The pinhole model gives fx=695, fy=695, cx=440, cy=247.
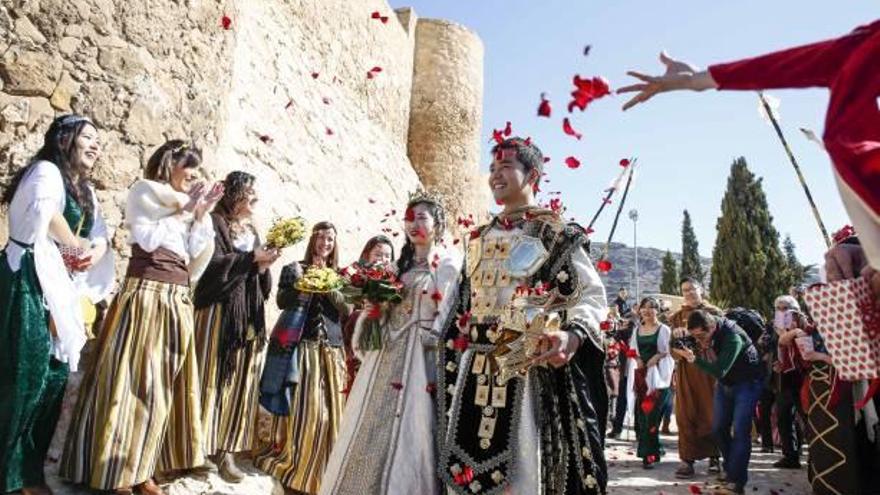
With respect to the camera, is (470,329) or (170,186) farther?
(170,186)

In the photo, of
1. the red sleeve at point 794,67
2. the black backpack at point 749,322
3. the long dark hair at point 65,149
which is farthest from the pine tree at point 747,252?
the red sleeve at point 794,67

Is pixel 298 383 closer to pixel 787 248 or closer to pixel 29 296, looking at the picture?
pixel 29 296

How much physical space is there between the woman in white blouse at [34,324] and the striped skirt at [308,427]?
1.90 m

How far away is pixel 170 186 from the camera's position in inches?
171

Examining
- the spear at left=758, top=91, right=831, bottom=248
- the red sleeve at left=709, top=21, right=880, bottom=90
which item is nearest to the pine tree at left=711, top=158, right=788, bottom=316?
the spear at left=758, top=91, right=831, bottom=248

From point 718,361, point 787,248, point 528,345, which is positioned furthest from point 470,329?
point 787,248

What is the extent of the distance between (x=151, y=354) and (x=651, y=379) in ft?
20.8

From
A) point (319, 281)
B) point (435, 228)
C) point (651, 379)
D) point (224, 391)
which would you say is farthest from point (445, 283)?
point (651, 379)

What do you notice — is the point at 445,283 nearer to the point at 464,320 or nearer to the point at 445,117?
the point at 464,320

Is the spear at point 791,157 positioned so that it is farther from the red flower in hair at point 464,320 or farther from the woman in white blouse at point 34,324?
the woman in white blouse at point 34,324

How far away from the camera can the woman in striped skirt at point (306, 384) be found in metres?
5.16

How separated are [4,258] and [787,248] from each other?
75.2m

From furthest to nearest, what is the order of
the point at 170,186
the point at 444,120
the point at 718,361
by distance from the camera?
the point at 444,120 < the point at 718,361 < the point at 170,186

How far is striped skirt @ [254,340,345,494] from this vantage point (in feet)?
16.8
